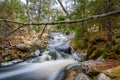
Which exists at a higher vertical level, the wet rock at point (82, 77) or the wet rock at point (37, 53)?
the wet rock at point (82, 77)

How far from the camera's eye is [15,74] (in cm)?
980

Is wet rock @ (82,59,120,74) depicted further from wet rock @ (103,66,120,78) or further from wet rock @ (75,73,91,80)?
wet rock @ (103,66,120,78)

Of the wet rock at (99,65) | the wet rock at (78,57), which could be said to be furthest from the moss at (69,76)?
the wet rock at (78,57)

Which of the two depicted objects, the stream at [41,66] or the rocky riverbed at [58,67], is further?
the stream at [41,66]

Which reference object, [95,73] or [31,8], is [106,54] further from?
[31,8]

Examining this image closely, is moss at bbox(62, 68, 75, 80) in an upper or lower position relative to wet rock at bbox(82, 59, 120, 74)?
lower

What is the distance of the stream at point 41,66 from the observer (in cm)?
898

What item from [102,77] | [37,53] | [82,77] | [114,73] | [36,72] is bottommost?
[36,72]

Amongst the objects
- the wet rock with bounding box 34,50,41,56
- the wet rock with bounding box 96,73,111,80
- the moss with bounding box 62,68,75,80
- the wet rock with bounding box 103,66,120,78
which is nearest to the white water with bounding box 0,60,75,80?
the moss with bounding box 62,68,75,80

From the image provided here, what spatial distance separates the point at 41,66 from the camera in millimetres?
10633

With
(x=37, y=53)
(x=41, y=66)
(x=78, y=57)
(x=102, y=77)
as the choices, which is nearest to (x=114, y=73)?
(x=102, y=77)

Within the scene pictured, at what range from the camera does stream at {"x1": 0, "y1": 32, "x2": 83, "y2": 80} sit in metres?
8.98

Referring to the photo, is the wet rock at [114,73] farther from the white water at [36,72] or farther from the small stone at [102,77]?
the white water at [36,72]

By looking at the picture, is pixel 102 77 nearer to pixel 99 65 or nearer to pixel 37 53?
pixel 99 65
